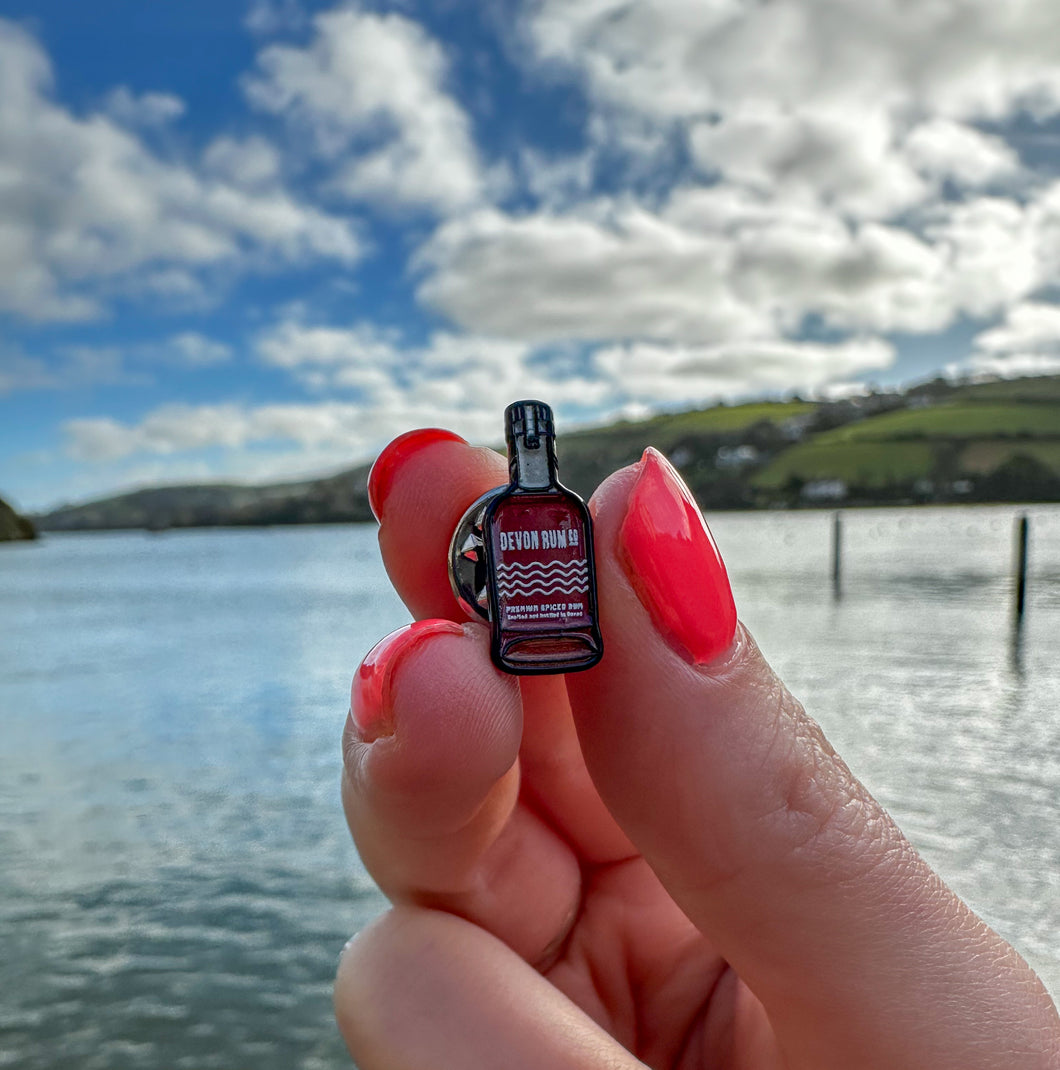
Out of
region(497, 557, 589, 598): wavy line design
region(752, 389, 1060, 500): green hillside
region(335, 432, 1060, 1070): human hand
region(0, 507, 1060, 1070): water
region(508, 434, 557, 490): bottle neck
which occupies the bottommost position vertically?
region(0, 507, 1060, 1070): water

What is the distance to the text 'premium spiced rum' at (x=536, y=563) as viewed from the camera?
1.04 meters

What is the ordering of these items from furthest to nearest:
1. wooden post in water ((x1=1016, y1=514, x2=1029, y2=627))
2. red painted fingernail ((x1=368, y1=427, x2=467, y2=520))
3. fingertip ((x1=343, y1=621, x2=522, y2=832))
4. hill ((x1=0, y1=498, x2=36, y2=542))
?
hill ((x1=0, y1=498, x2=36, y2=542)), wooden post in water ((x1=1016, y1=514, x2=1029, y2=627)), red painted fingernail ((x1=368, y1=427, x2=467, y2=520)), fingertip ((x1=343, y1=621, x2=522, y2=832))

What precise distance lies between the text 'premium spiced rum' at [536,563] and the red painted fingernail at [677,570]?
0.06m

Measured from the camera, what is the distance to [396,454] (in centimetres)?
129

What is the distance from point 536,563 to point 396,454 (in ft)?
1.05

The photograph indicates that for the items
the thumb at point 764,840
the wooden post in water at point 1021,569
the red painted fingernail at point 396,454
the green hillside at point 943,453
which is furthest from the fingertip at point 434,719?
the green hillside at point 943,453

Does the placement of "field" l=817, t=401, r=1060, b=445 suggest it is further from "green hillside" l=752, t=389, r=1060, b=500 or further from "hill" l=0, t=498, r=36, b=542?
"hill" l=0, t=498, r=36, b=542

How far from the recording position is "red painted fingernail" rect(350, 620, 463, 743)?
3.26 ft

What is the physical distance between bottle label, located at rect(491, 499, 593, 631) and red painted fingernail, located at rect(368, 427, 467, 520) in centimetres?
22

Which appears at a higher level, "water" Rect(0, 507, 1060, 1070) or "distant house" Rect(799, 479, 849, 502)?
"distant house" Rect(799, 479, 849, 502)

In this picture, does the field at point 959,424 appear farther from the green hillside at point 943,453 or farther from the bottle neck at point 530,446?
the bottle neck at point 530,446

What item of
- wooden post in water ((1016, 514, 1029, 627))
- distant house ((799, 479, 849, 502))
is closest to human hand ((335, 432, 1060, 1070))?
wooden post in water ((1016, 514, 1029, 627))

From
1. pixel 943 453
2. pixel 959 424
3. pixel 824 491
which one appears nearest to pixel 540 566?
pixel 824 491

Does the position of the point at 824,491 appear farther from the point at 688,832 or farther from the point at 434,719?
the point at 434,719
